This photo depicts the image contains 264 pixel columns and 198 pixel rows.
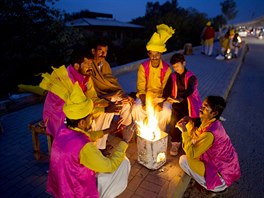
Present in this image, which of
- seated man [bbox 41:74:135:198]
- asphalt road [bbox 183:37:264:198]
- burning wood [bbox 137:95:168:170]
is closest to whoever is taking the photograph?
seated man [bbox 41:74:135:198]

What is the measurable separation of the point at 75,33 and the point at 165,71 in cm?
663

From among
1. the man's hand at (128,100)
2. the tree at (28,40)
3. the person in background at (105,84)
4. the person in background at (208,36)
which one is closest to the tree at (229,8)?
the person in background at (208,36)

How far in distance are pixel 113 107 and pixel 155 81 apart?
0.99 metres

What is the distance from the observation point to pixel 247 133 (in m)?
5.52

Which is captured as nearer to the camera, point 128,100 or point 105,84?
point 128,100

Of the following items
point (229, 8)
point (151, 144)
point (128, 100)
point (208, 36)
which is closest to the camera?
point (151, 144)

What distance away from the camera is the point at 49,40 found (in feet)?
30.5

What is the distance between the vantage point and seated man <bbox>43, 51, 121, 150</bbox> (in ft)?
10.8

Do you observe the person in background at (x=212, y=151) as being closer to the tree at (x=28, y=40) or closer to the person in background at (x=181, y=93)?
the person in background at (x=181, y=93)

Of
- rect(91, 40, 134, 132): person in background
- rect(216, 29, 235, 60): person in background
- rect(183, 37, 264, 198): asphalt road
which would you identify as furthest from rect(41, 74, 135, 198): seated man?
rect(216, 29, 235, 60): person in background

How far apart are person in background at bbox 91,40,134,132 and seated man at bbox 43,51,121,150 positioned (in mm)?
203

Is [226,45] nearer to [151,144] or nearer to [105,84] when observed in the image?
[105,84]

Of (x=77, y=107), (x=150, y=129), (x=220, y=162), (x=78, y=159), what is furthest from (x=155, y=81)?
(x=78, y=159)

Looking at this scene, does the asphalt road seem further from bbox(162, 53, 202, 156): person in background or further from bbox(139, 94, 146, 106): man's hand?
bbox(139, 94, 146, 106): man's hand
